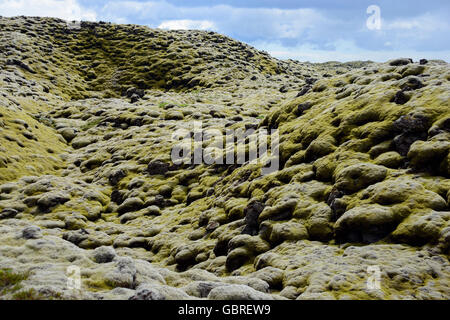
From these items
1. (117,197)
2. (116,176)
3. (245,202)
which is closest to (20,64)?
(116,176)

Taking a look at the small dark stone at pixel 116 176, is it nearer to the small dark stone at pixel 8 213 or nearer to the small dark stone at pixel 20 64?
the small dark stone at pixel 8 213

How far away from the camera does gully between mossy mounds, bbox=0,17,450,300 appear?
13906 millimetres

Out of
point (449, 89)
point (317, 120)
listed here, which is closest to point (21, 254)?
point (317, 120)

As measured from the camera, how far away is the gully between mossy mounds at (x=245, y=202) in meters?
13.9

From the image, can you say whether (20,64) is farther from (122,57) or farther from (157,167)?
(157,167)

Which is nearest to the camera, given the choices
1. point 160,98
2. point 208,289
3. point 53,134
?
point 208,289

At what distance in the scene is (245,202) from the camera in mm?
27156

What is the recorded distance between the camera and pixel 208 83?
94312 millimetres

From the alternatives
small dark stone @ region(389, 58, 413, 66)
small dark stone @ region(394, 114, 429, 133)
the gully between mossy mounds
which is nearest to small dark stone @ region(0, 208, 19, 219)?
the gully between mossy mounds

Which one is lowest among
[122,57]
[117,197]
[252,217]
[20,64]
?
[117,197]

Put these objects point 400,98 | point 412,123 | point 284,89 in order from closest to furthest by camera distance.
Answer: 1. point 412,123
2. point 400,98
3. point 284,89

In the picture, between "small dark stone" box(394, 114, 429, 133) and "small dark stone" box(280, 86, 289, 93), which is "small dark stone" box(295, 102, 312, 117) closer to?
"small dark stone" box(394, 114, 429, 133)
